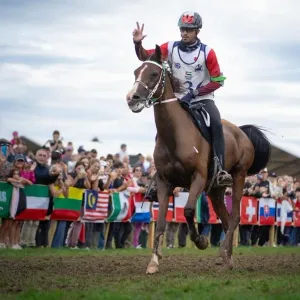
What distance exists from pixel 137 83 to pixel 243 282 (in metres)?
2.96

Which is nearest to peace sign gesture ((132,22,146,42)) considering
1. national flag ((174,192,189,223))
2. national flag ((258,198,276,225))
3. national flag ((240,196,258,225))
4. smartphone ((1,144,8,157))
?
smartphone ((1,144,8,157))

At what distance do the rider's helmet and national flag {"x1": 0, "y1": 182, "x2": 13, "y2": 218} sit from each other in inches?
222

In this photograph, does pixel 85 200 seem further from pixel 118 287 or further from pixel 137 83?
pixel 118 287

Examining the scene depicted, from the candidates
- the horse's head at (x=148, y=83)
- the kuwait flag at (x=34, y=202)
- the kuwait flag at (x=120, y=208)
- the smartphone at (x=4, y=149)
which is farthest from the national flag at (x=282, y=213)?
the horse's head at (x=148, y=83)

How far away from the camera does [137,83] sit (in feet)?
36.3

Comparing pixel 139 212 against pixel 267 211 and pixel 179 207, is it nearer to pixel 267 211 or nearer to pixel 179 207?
pixel 179 207

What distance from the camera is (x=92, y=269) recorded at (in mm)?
11477

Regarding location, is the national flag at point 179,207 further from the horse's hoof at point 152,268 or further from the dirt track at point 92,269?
the horse's hoof at point 152,268

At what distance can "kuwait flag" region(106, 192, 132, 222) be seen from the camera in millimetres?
19625

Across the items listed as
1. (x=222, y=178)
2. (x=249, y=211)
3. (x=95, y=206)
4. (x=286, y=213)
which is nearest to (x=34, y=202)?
(x=95, y=206)

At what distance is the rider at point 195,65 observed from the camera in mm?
12172

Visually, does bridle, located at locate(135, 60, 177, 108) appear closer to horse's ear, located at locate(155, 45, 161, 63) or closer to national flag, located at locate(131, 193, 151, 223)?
horse's ear, located at locate(155, 45, 161, 63)

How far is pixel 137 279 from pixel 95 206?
8959 millimetres

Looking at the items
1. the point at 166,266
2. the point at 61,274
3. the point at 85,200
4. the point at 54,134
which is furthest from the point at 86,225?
the point at 61,274
